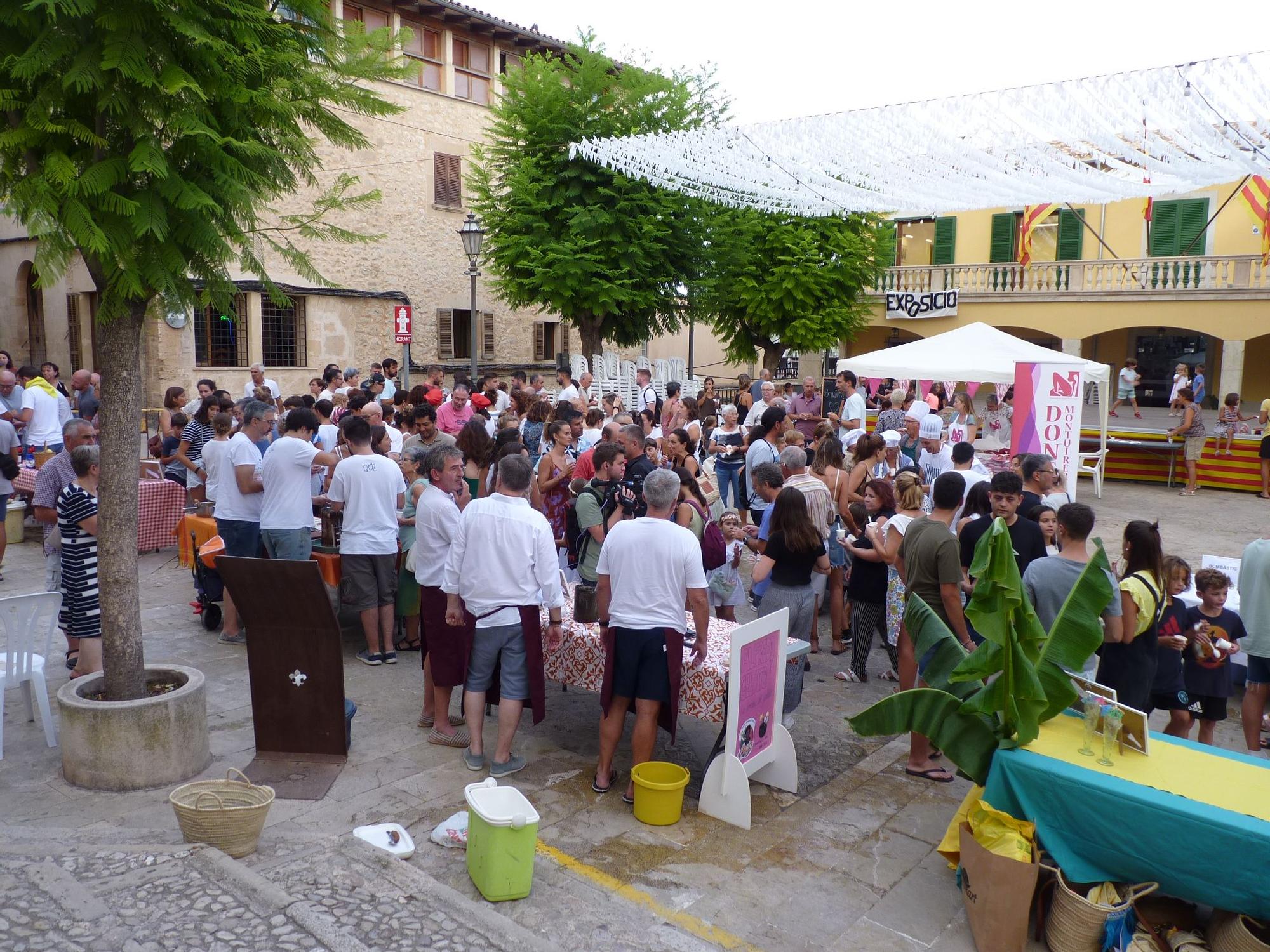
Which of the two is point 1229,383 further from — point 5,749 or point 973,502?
point 5,749

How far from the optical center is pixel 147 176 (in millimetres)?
4633

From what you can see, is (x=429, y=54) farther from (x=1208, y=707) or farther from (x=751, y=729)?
(x=1208, y=707)

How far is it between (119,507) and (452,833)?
2.44 m

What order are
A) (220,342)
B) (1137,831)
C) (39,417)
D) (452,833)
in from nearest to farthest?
(1137,831), (452,833), (39,417), (220,342)

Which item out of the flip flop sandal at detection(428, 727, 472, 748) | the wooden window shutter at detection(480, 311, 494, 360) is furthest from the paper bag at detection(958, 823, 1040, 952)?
the wooden window shutter at detection(480, 311, 494, 360)

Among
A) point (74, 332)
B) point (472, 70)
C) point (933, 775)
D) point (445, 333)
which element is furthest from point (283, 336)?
point (933, 775)

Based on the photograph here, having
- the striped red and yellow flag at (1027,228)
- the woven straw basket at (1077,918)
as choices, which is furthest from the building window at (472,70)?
the woven straw basket at (1077,918)

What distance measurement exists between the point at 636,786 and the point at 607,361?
15.8 meters

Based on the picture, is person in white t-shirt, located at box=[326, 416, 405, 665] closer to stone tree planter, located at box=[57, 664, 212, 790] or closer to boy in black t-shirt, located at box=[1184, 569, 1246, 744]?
stone tree planter, located at box=[57, 664, 212, 790]

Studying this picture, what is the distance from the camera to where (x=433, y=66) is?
1049 inches

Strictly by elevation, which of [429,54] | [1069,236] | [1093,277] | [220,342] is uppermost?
[429,54]

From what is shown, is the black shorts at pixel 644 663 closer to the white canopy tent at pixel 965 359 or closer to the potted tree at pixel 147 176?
the potted tree at pixel 147 176

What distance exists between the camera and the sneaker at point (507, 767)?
5438mm

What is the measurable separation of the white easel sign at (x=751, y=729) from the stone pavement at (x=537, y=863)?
110mm
